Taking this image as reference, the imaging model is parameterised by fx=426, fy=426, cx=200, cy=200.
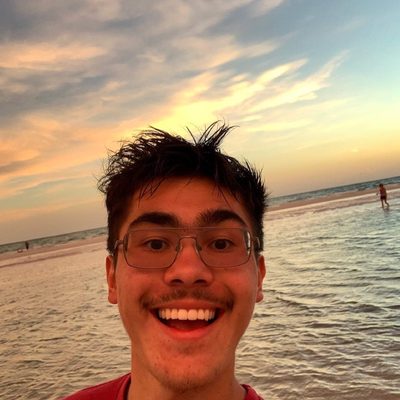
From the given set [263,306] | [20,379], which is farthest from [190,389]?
[263,306]

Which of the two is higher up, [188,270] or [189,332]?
[188,270]

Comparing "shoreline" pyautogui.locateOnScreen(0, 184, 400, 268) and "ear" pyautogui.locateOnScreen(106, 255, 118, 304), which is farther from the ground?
"ear" pyautogui.locateOnScreen(106, 255, 118, 304)

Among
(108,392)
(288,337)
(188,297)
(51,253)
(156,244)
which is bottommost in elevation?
(288,337)

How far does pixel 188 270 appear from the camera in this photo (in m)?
1.74

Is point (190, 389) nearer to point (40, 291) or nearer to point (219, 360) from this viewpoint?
point (219, 360)

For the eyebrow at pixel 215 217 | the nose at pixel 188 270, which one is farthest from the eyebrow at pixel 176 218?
the nose at pixel 188 270

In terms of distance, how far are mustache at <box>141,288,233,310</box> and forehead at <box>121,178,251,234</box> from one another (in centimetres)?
32

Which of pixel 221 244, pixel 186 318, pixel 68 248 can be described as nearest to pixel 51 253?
pixel 68 248

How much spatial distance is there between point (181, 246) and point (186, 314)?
30 centimetres

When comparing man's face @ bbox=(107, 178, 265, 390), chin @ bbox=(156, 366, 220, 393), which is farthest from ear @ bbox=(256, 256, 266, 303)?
chin @ bbox=(156, 366, 220, 393)

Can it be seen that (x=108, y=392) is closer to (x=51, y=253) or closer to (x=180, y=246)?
(x=180, y=246)

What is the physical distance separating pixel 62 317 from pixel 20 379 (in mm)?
3561

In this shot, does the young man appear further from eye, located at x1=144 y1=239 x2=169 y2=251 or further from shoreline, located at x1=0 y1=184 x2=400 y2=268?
shoreline, located at x1=0 y1=184 x2=400 y2=268

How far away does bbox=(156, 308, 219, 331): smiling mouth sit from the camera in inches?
66.8
